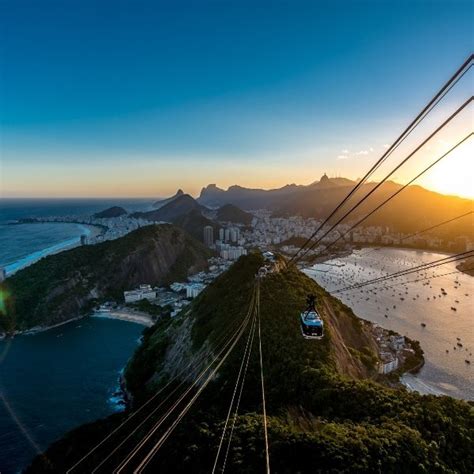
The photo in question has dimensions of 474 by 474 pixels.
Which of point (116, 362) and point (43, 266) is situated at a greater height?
point (43, 266)

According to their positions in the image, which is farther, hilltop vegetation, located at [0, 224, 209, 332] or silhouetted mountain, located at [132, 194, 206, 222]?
silhouetted mountain, located at [132, 194, 206, 222]

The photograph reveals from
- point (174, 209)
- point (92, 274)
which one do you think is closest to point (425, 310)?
point (92, 274)

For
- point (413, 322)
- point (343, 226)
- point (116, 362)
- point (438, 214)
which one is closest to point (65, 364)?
point (116, 362)

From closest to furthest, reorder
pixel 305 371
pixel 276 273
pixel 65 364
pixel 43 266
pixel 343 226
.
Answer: pixel 305 371 < pixel 276 273 < pixel 65 364 < pixel 43 266 < pixel 343 226

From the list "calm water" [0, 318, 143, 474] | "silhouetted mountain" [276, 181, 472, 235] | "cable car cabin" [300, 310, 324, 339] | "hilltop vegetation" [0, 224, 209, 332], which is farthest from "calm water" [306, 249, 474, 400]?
"silhouetted mountain" [276, 181, 472, 235]

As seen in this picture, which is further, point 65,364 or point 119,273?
point 119,273

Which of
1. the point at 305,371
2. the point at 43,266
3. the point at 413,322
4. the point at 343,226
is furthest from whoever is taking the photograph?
the point at 343,226

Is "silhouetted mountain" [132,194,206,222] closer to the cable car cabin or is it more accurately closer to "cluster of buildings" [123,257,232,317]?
"cluster of buildings" [123,257,232,317]

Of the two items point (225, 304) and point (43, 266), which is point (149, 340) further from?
point (43, 266)
